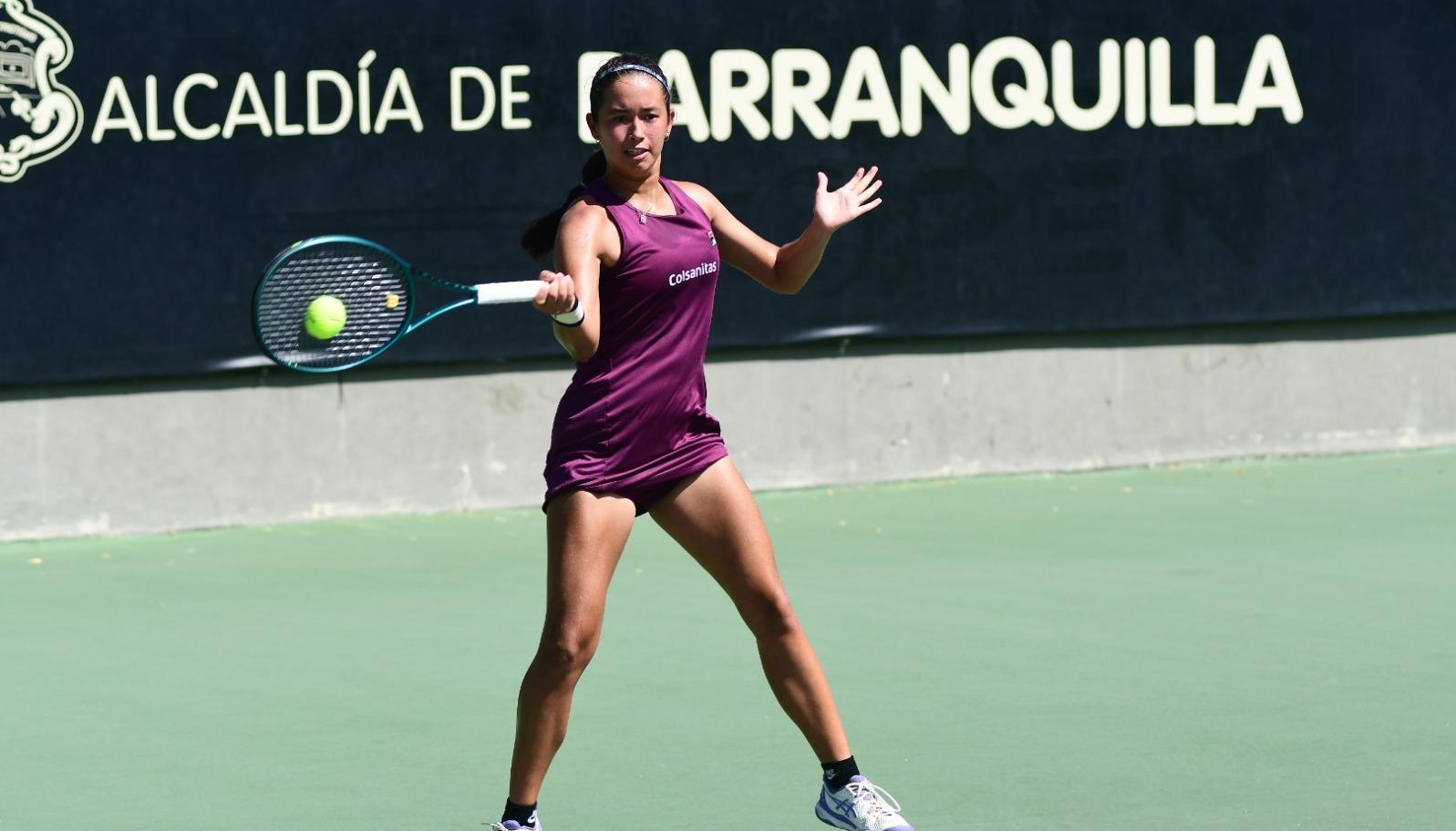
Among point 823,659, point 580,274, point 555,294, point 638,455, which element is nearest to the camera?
point 555,294

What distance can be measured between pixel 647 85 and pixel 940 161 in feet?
18.3

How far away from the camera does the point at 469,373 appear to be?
402 inches

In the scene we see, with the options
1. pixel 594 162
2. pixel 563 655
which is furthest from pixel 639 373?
pixel 563 655

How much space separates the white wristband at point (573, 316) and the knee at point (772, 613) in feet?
2.68

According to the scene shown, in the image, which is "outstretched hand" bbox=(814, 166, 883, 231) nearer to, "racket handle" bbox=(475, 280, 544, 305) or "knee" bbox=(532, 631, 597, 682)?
"racket handle" bbox=(475, 280, 544, 305)

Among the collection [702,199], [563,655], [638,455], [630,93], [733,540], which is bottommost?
[563,655]

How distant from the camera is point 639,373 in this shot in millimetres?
5340

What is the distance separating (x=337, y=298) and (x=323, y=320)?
0.13 meters

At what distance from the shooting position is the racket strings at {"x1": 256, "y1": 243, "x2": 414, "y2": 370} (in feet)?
17.3

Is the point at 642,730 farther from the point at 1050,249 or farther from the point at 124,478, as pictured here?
the point at 1050,249

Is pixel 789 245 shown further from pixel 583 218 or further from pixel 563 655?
pixel 563 655

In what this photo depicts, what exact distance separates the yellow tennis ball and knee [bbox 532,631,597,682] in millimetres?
862

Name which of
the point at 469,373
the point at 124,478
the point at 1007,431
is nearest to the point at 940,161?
the point at 1007,431

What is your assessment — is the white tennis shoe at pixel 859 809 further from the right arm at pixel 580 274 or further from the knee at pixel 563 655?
the right arm at pixel 580 274
